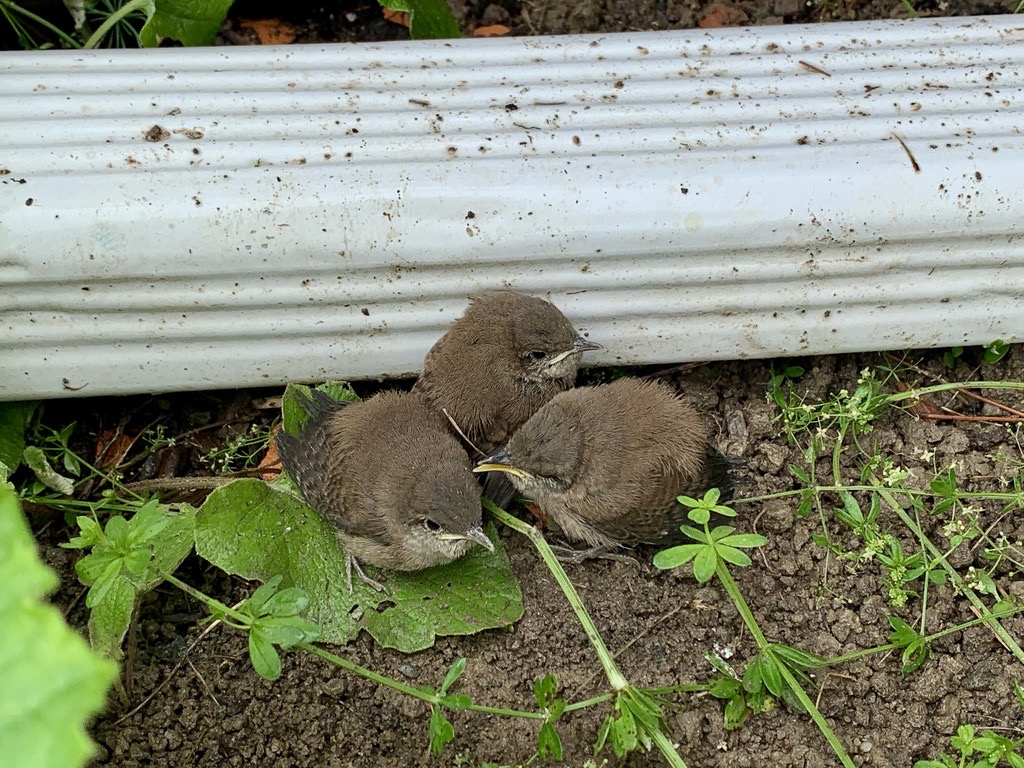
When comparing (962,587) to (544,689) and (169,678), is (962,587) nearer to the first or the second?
(544,689)

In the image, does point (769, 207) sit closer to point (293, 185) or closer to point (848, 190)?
point (848, 190)

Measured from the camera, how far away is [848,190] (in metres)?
2.92

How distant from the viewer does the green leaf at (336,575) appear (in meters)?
3.08

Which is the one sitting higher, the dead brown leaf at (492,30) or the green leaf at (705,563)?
the dead brown leaf at (492,30)

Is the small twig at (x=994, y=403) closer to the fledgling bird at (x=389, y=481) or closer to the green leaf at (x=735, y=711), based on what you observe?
the green leaf at (x=735, y=711)

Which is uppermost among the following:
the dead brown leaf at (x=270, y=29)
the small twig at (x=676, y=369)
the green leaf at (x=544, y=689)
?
the dead brown leaf at (x=270, y=29)

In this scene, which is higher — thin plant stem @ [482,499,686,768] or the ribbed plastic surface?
→ the ribbed plastic surface

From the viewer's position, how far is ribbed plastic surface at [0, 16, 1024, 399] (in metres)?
2.84

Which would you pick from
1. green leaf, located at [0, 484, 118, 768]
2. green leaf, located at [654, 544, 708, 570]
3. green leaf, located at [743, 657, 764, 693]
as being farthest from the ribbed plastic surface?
green leaf, located at [0, 484, 118, 768]

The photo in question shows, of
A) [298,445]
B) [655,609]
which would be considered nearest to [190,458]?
[298,445]

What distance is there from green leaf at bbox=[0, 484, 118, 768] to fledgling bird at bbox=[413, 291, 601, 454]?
1983mm

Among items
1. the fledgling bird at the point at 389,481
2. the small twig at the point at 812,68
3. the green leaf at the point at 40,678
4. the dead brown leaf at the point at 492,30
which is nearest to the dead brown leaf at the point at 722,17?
the dead brown leaf at the point at 492,30

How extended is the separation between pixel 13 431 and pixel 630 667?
232cm

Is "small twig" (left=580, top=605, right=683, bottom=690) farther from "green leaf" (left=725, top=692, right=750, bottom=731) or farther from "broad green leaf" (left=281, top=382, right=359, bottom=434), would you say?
"broad green leaf" (left=281, top=382, right=359, bottom=434)
